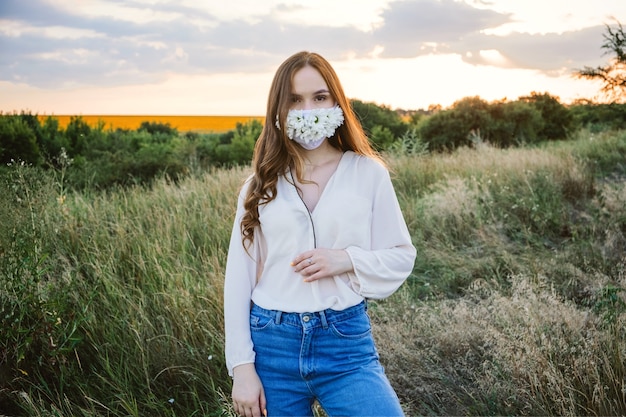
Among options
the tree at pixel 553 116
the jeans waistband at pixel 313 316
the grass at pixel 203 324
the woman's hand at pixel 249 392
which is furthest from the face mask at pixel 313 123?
the tree at pixel 553 116

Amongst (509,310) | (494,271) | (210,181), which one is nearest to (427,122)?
(210,181)

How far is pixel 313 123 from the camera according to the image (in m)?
2.21

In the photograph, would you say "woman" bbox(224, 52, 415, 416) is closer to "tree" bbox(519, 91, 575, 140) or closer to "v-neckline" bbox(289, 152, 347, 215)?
"v-neckline" bbox(289, 152, 347, 215)

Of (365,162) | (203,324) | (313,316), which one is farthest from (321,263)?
(203,324)

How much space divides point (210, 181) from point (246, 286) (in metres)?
6.47

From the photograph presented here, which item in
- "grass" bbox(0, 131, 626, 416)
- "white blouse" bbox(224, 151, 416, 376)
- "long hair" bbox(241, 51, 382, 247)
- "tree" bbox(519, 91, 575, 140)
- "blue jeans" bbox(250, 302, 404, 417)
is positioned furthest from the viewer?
"tree" bbox(519, 91, 575, 140)

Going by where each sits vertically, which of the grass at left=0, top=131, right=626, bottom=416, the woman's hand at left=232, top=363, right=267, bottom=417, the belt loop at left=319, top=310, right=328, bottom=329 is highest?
the belt loop at left=319, top=310, right=328, bottom=329

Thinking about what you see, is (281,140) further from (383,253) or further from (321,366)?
Result: (321,366)

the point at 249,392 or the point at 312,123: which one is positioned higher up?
the point at 312,123

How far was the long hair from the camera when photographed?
221 cm

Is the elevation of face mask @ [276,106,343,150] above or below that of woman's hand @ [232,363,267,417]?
above

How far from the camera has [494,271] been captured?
5.49m

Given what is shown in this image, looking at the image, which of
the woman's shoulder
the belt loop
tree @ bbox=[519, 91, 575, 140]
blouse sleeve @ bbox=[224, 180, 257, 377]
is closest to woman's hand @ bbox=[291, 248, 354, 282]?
the belt loop

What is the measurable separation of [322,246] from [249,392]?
0.61m
